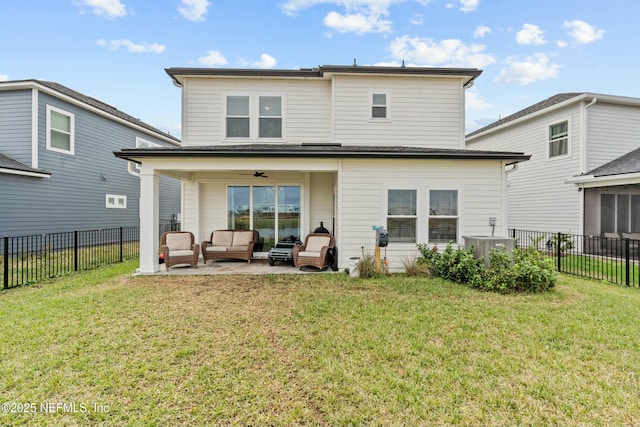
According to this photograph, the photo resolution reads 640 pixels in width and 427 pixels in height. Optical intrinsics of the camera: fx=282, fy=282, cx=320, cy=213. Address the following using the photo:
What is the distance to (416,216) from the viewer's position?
7.66 metres

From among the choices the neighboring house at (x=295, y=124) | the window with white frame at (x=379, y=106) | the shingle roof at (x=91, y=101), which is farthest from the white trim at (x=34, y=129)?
the window with white frame at (x=379, y=106)

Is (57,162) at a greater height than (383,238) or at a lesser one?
greater

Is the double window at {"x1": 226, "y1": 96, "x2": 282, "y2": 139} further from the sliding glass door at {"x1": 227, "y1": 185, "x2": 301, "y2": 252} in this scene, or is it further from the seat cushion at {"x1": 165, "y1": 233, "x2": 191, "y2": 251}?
the seat cushion at {"x1": 165, "y1": 233, "x2": 191, "y2": 251}

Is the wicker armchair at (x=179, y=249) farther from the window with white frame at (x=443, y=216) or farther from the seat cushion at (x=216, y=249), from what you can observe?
the window with white frame at (x=443, y=216)

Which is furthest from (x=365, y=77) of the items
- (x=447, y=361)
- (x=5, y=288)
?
(x=5, y=288)

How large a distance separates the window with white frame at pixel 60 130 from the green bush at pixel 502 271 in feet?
47.4

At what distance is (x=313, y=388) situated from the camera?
2678mm

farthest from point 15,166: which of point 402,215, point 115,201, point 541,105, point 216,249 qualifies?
point 541,105

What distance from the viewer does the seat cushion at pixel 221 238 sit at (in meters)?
9.11

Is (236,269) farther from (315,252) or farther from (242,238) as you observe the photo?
(315,252)

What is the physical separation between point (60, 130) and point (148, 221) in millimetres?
7967

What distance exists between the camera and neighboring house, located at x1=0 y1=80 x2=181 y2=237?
9.95 metres

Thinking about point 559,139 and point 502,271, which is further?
point 559,139

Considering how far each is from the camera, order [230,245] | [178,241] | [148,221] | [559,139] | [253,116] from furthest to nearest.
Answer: [559,139] → [253,116] → [230,245] → [178,241] → [148,221]
